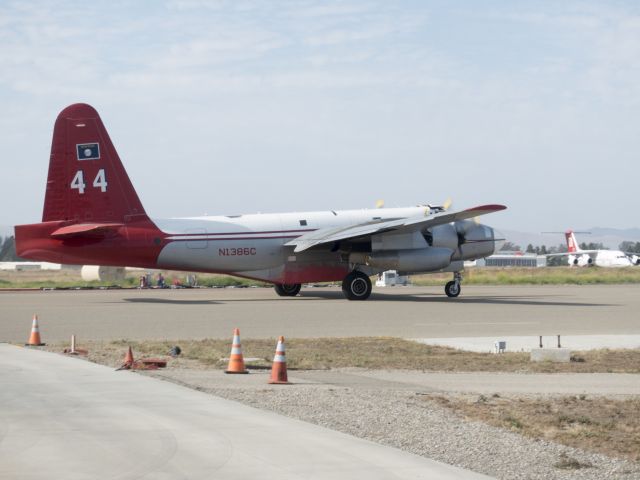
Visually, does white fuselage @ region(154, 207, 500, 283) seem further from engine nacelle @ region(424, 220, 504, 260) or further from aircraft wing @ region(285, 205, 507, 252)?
aircraft wing @ region(285, 205, 507, 252)

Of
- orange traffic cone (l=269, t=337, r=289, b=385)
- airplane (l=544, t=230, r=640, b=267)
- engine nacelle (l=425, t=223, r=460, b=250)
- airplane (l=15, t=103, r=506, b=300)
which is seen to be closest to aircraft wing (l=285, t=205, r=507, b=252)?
airplane (l=15, t=103, r=506, b=300)

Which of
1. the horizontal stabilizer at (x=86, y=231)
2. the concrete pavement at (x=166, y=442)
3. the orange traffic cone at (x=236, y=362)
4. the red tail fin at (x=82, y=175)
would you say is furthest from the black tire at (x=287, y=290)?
the concrete pavement at (x=166, y=442)

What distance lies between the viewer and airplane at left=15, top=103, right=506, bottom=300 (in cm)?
3719

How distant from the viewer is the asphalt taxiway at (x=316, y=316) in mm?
25438

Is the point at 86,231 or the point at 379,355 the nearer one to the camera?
the point at 379,355

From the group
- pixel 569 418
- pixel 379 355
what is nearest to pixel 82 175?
pixel 379 355

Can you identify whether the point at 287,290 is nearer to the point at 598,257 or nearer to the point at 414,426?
the point at 414,426

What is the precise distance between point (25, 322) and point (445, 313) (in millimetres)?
13593

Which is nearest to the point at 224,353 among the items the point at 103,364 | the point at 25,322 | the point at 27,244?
the point at 103,364

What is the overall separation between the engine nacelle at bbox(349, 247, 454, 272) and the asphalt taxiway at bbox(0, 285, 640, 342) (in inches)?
57.4

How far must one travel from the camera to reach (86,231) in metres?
36.3

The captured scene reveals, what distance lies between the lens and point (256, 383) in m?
15.3

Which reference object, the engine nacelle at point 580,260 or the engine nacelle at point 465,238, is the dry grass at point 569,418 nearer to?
the engine nacelle at point 465,238

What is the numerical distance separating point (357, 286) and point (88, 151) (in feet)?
39.7
